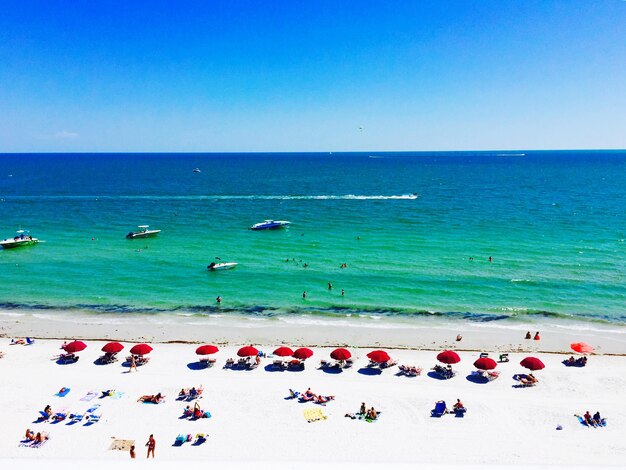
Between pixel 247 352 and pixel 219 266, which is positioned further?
pixel 219 266

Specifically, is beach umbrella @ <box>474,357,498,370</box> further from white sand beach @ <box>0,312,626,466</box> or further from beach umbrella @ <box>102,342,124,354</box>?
beach umbrella @ <box>102,342,124,354</box>

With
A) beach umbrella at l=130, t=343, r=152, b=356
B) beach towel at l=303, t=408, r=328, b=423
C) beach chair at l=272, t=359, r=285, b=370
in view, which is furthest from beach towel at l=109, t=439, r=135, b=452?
beach chair at l=272, t=359, r=285, b=370

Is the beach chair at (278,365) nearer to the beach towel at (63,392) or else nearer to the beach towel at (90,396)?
the beach towel at (90,396)

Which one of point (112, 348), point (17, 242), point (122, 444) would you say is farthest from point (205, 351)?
point (17, 242)

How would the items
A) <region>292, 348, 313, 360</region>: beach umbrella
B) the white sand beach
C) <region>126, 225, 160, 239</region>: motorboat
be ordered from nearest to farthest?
1. the white sand beach
2. <region>292, 348, 313, 360</region>: beach umbrella
3. <region>126, 225, 160, 239</region>: motorboat

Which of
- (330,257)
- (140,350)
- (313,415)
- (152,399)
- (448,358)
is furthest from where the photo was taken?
(330,257)

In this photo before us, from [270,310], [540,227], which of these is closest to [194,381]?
[270,310]

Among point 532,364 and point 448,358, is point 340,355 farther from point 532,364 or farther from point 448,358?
point 532,364

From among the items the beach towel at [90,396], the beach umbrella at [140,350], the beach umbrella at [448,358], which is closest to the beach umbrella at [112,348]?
the beach umbrella at [140,350]
